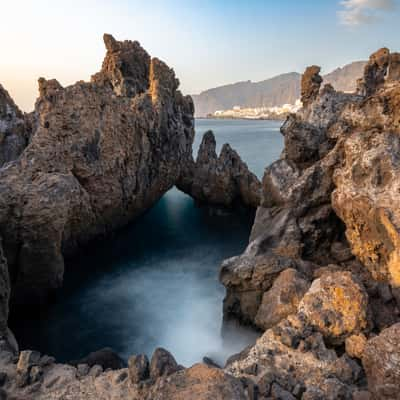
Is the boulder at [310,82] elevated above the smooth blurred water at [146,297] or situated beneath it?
elevated above

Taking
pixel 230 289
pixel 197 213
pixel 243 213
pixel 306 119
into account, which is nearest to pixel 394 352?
pixel 230 289

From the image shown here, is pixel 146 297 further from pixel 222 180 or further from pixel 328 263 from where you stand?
pixel 222 180

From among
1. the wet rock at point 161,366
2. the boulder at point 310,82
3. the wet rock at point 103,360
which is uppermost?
the boulder at point 310,82

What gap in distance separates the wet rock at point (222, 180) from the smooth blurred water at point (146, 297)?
118cm

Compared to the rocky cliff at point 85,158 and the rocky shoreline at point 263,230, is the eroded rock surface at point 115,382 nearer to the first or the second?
the rocky shoreline at point 263,230

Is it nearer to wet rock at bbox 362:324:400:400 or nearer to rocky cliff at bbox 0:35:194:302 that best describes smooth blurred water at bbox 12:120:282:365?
rocky cliff at bbox 0:35:194:302

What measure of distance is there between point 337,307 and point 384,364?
1.33 metres

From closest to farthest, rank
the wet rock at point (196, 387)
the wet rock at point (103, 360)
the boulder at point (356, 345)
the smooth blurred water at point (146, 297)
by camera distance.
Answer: the wet rock at point (196, 387) → the boulder at point (356, 345) → the wet rock at point (103, 360) → the smooth blurred water at point (146, 297)

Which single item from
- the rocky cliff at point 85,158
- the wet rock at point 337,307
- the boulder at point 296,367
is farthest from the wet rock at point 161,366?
the rocky cliff at point 85,158

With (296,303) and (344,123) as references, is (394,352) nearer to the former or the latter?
(296,303)

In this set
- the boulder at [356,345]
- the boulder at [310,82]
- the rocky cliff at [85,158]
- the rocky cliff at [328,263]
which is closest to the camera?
the rocky cliff at [328,263]

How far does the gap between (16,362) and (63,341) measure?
14.8 feet

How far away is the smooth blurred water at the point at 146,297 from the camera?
9.28 metres

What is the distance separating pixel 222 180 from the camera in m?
18.1
